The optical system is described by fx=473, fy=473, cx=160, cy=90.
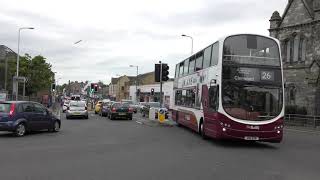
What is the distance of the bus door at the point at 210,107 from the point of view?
710 inches

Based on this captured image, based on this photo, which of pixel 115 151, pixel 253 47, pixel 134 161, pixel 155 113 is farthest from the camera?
pixel 155 113

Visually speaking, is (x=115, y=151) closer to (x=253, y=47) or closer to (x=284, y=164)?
(x=284, y=164)

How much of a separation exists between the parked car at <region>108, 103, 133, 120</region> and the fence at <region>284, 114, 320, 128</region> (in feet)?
43.0

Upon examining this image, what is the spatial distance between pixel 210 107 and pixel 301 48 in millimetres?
31382

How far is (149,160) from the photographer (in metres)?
13.1

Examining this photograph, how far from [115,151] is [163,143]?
350 centimetres

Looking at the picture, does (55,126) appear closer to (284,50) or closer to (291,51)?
(291,51)

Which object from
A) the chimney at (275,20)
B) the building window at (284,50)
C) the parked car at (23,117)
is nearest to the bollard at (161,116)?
the parked car at (23,117)

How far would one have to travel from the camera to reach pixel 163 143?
18359 millimetres

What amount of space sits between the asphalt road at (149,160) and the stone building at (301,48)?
27.7m

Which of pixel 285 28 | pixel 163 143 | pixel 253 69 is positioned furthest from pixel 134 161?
pixel 285 28

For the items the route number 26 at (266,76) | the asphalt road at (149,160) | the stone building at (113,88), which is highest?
the stone building at (113,88)

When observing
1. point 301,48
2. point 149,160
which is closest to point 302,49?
point 301,48

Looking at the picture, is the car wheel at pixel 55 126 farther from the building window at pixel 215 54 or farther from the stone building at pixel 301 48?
the stone building at pixel 301 48
